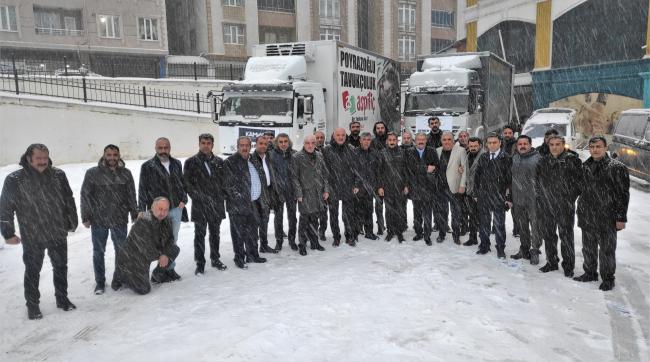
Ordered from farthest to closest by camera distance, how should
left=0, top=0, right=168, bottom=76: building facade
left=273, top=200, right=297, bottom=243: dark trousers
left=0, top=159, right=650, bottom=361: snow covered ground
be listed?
left=0, top=0, right=168, bottom=76: building facade → left=273, top=200, right=297, bottom=243: dark trousers → left=0, top=159, right=650, bottom=361: snow covered ground

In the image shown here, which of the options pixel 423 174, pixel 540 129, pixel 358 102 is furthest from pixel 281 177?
pixel 540 129

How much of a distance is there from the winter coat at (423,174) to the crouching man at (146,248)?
13.1ft

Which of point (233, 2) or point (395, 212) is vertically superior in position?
point (233, 2)

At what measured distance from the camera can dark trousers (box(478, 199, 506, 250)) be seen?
24.0ft

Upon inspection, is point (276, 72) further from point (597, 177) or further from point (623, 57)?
point (623, 57)

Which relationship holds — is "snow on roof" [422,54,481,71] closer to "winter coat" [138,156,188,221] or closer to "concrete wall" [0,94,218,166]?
"concrete wall" [0,94,218,166]

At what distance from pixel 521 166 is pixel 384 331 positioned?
3497 millimetres

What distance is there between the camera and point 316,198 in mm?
7801

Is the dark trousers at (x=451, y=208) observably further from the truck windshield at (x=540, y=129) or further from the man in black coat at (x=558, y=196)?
the truck windshield at (x=540, y=129)

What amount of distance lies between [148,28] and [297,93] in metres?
25.0

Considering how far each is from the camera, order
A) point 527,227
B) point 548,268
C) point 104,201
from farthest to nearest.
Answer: point 527,227, point 548,268, point 104,201

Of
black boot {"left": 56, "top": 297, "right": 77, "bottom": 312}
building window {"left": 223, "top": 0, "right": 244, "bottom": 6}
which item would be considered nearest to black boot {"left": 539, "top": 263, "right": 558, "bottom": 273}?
black boot {"left": 56, "top": 297, "right": 77, "bottom": 312}

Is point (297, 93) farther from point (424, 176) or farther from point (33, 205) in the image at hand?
point (33, 205)

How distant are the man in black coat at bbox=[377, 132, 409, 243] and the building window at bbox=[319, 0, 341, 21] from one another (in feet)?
118
